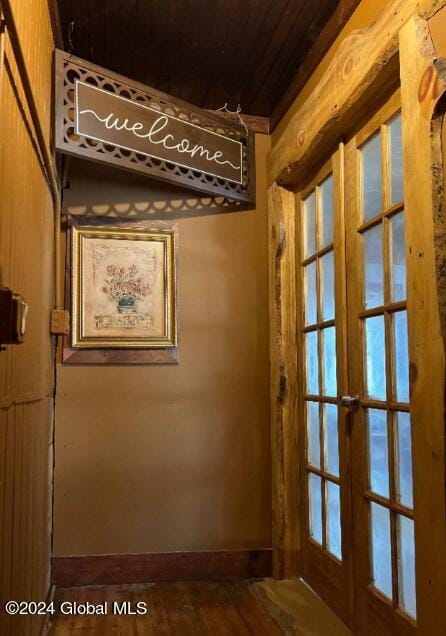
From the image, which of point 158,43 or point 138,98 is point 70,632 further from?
point 158,43

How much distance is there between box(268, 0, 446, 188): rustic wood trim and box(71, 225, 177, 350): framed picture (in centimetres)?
70

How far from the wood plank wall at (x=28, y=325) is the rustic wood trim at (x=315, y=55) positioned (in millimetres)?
1037

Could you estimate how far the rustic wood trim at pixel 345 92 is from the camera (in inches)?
63.3

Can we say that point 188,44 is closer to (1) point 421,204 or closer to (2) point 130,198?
(2) point 130,198

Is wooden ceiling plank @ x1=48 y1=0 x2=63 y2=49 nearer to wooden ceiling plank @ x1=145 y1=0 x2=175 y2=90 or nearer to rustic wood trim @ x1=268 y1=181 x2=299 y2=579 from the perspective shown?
wooden ceiling plank @ x1=145 y1=0 x2=175 y2=90

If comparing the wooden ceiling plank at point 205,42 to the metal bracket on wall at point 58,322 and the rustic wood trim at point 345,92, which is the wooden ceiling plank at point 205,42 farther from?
the metal bracket on wall at point 58,322

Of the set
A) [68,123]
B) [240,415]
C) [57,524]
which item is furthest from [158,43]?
[57,524]

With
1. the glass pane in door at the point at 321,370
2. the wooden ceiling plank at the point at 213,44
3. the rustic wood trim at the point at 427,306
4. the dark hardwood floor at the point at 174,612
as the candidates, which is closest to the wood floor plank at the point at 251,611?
the dark hardwood floor at the point at 174,612

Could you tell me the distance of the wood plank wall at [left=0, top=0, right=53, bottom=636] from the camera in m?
1.15

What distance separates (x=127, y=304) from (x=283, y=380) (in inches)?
32.0

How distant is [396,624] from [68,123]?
2.01 metres

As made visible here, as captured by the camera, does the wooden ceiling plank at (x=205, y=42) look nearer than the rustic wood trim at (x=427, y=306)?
No

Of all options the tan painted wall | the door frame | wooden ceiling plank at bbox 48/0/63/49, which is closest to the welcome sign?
wooden ceiling plank at bbox 48/0/63/49

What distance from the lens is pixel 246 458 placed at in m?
2.69
